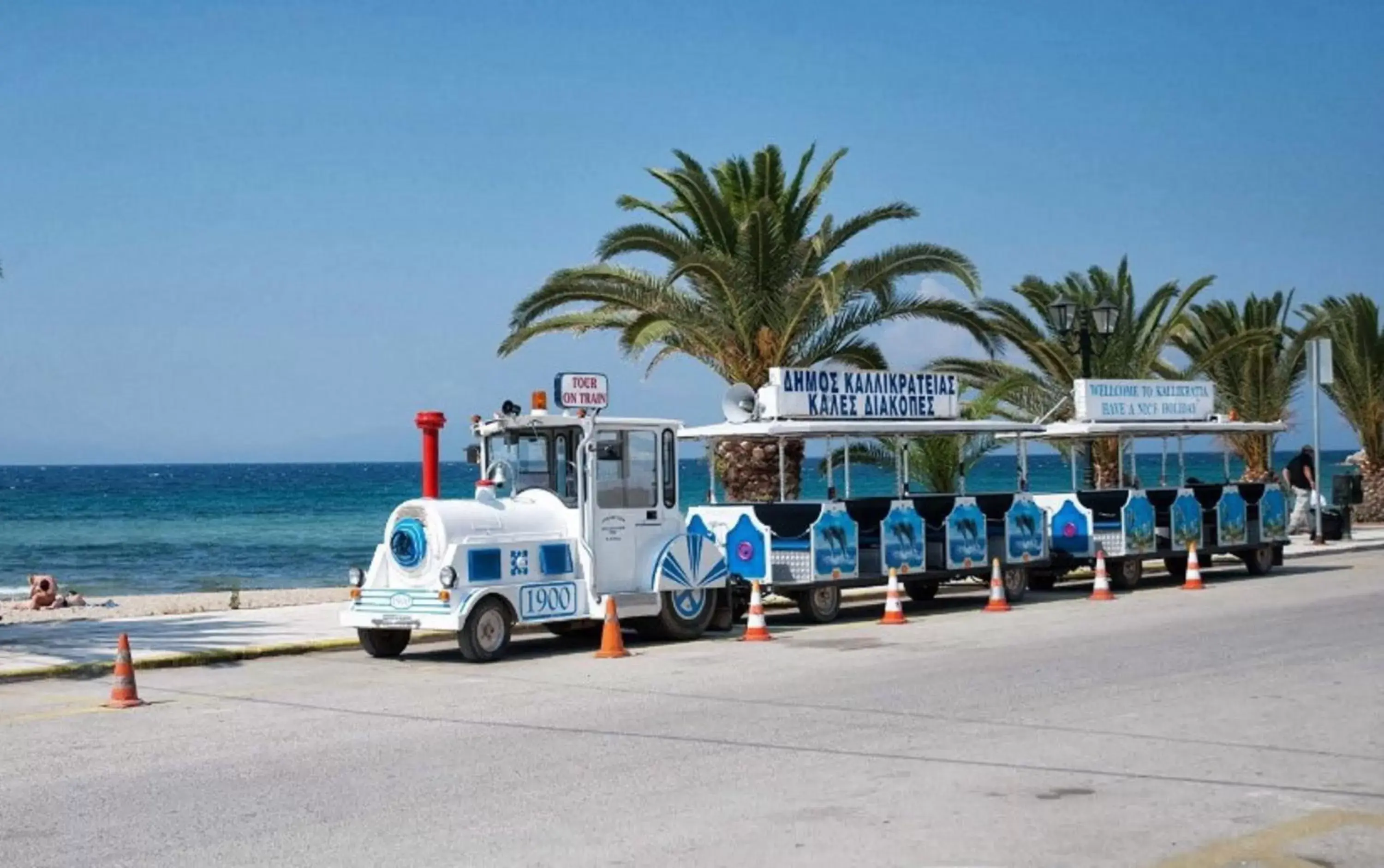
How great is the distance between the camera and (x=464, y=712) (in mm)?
12125

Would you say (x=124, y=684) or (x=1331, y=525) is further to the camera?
(x=1331, y=525)

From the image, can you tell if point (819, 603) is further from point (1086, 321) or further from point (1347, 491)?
point (1347, 491)

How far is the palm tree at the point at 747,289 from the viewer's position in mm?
24266

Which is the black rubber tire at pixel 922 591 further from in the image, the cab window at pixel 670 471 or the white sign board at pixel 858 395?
the cab window at pixel 670 471

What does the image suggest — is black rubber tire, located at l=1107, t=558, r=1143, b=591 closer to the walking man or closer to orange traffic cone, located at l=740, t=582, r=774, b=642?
orange traffic cone, located at l=740, t=582, r=774, b=642

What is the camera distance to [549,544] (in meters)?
16.3

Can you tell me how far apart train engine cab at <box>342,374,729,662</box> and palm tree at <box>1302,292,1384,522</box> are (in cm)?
2506

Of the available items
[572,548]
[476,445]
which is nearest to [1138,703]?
[572,548]

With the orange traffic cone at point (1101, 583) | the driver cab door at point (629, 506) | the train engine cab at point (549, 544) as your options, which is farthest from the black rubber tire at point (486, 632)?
the orange traffic cone at point (1101, 583)

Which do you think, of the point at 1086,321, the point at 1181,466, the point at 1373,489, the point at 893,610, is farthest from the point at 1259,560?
the point at 1373,489

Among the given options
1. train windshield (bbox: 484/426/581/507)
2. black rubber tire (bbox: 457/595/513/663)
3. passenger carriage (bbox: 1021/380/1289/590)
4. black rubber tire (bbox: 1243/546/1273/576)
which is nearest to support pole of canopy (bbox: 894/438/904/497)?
passenger carriage (bbox: 1021/380/1289/590)

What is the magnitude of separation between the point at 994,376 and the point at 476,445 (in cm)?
1686

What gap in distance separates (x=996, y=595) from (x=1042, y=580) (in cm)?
449

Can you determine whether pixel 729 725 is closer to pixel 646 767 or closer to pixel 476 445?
pixel 646 767
